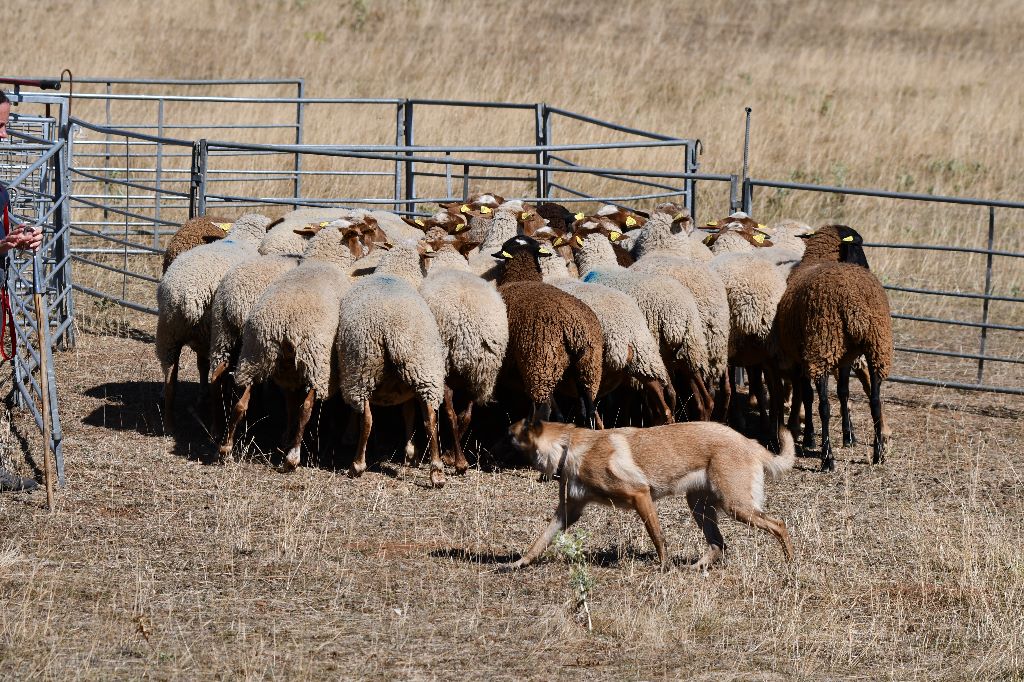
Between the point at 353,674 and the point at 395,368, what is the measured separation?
3187mm

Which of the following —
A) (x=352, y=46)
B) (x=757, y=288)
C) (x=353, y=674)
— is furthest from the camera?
(x=352, y=46)

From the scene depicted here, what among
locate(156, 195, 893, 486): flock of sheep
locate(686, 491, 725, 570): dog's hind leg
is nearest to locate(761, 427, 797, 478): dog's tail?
→ locate(686, 491, 725, 570): dog's hind leg

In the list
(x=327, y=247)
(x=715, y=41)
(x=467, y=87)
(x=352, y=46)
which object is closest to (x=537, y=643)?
(x=327, y=247)

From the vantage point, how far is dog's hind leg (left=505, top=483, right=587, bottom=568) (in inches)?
268

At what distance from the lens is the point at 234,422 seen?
8633 mm

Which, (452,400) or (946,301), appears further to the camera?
(946,301)

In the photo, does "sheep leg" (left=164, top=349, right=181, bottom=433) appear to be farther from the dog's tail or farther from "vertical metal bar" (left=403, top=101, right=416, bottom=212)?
"vertical metal bar" (left=403, top=101, right=416, bottom=212)

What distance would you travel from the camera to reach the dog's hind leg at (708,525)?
685cm

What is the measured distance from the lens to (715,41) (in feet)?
96.0

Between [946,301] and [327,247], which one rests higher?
[327,247]

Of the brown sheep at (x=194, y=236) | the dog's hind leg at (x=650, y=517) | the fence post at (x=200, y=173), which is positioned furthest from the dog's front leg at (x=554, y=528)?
the fence post at (x=200, y=173)

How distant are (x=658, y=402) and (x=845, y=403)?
1579 millimetres

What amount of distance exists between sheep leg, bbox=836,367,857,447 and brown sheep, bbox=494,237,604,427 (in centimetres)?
179

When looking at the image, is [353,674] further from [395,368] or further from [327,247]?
[327,247]
